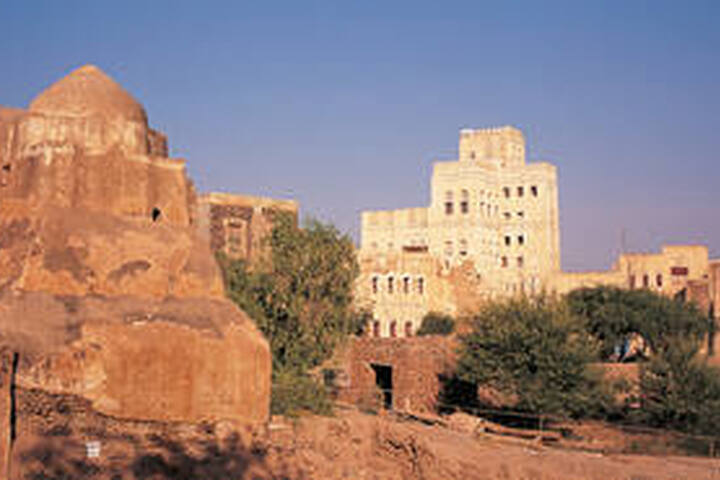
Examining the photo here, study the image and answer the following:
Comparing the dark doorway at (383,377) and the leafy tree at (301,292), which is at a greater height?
the leafy tree at (301,292)

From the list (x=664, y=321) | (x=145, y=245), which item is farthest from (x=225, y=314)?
(x=664, y=321)

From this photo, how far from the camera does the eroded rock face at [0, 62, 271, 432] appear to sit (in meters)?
9.76

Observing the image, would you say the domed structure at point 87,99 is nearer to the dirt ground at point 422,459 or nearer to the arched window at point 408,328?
the dirt ground at point 422,459

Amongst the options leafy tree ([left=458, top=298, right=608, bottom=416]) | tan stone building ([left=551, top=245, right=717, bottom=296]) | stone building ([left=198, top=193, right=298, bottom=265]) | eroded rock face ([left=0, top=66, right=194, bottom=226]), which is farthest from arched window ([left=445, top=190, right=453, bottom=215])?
eroded rock face ([left=0, top=66, right=194, bottom=226])

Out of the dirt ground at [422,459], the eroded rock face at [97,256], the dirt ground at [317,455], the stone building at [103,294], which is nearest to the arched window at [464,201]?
the dirt ground at [317,455]

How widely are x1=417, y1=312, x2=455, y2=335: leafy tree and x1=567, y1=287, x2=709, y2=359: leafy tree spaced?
12.5m

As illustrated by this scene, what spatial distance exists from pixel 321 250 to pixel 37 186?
33.9ft

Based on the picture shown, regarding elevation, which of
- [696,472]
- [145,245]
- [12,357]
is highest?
[145,245]

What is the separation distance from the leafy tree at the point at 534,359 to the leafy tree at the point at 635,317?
12.1 m

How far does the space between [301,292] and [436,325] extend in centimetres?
2744

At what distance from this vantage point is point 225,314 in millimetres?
11141

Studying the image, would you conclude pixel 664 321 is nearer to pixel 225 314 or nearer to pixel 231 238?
pixel 231 238

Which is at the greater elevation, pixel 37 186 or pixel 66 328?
pixel 37 186

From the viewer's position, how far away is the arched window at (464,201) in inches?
2768
